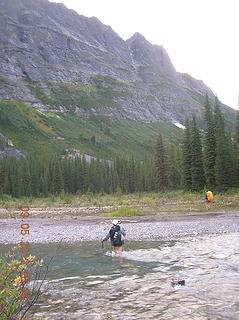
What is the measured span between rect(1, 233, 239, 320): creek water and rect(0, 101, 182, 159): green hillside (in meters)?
123

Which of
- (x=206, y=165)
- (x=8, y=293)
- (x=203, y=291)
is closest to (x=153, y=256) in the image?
(x=203, y=291)

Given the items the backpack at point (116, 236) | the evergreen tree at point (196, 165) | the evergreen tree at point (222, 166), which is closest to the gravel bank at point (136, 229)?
the backpack at point (116, 236)

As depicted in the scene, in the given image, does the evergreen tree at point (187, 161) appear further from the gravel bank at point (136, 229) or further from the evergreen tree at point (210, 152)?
the gravel bank at point (136, 229)

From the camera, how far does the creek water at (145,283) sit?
6.29 meters

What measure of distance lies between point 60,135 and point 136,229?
14787 centimetres

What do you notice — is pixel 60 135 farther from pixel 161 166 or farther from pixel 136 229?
pixel 136 229

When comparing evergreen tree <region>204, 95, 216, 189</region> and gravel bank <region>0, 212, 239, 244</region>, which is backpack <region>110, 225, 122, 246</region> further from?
evergreen tree <region>204, 95, 216, 189</region>

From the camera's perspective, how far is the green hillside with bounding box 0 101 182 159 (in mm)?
141125

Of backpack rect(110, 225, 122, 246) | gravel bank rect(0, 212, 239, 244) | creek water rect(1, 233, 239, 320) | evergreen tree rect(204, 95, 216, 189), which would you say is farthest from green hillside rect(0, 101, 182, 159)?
creek water rect(1, 233, 239, 320)

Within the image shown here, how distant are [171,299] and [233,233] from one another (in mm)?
10958

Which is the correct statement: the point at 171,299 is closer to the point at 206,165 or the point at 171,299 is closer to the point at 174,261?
the point at 174,261

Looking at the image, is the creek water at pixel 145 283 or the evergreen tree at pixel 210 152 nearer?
the creek water at pixel 145 283

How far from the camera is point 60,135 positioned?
530ft

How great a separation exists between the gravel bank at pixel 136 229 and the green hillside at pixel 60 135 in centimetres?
11235
